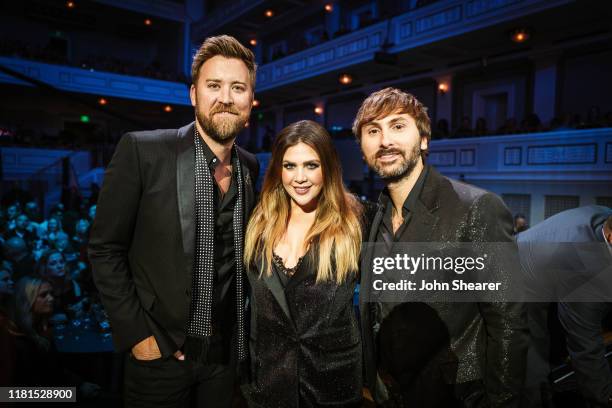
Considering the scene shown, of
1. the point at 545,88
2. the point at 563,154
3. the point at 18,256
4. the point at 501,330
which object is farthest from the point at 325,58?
the point at 501,330

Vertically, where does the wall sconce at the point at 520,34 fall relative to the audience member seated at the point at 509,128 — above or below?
above

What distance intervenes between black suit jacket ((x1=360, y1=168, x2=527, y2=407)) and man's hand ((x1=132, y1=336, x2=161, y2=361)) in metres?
0.88

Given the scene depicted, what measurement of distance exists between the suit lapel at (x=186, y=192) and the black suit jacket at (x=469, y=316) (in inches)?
30.5

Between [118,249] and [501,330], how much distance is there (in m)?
1.55

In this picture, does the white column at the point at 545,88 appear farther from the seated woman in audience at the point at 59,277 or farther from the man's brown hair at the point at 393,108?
the seated woman in audience at the point at 59,277

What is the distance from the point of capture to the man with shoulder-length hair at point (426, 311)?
1.55 metres

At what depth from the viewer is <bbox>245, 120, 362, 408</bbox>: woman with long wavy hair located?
1.77 metres

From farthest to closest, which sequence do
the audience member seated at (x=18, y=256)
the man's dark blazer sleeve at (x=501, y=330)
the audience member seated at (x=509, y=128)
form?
the audience member seated at (x=509, y=128) → the audience member seated at (x=18, y=256) → the man's dark blazer sleeve at (x=501, y=330)

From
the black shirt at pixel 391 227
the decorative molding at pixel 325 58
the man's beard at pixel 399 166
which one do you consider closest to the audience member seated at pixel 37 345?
the black shirt at pixel 391 227

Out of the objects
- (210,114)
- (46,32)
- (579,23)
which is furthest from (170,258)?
(46,32)

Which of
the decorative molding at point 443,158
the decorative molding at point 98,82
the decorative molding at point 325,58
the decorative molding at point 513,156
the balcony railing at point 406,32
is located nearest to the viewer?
the balcony railing at point 406,32

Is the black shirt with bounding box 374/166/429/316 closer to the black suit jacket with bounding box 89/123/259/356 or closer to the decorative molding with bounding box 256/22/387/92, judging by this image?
the black suit jacket with bounding box 89/123/259/356

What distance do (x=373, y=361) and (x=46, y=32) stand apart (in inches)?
871

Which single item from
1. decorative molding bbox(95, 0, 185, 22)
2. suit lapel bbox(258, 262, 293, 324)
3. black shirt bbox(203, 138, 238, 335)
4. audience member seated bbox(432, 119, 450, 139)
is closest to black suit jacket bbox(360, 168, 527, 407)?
suit lapel bbox(258, 262, 293, 324)
